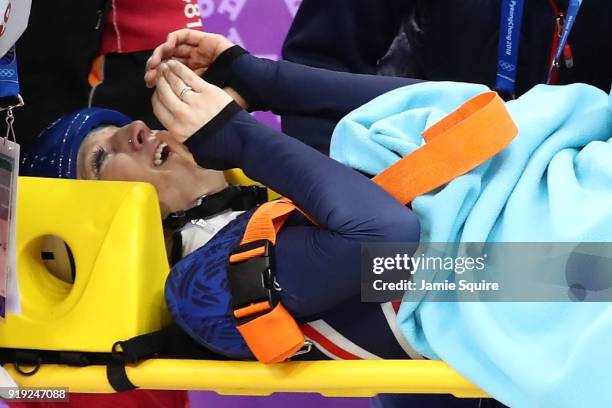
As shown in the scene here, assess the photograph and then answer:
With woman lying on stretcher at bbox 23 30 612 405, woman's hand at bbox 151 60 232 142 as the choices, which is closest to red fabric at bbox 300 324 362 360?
woman lying on stretcher at bbox 23 30 612 405

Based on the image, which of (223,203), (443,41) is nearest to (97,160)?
(223,203)

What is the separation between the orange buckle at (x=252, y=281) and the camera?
82 centimetres

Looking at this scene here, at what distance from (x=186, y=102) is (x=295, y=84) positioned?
195 mm

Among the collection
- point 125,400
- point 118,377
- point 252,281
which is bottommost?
point 125,400

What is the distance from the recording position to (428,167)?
2.69 ft

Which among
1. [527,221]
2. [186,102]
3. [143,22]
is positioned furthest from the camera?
[143,22]

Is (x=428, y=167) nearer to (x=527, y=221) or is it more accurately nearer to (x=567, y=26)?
(x=527, y=221)

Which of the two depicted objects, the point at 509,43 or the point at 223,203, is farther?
the point at 509,43

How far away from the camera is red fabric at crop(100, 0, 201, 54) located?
133 centimetres

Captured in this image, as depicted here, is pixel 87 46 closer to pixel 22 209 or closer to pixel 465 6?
pixel 22 209

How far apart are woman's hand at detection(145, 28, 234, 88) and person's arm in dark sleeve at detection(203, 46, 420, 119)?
2 cm

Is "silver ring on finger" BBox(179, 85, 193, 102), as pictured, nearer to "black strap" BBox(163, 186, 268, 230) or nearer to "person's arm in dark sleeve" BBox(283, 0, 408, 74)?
"black strap" BBox(163, 186, 268, 230)

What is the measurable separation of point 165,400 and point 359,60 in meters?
0.57

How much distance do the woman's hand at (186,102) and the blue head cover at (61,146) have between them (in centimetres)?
21
